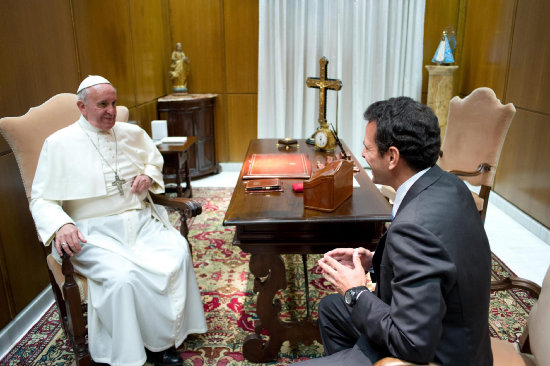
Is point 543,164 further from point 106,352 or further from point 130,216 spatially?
point 106,352

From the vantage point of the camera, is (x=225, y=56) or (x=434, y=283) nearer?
(x=434, y=283)

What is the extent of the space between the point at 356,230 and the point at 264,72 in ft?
13.7

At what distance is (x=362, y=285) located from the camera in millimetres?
1428

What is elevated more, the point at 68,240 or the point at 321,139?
the point at 321,139

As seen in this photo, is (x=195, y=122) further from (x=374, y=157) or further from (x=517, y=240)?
(x=374, y=157)

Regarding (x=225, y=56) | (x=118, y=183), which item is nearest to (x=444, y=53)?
(x=225, y=56)

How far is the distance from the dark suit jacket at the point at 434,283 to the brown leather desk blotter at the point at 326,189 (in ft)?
2.31

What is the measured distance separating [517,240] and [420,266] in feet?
10.6

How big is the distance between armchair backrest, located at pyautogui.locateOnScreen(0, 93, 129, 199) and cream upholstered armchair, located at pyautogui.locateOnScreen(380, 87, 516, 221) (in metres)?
2.39

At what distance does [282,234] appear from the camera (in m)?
2.07

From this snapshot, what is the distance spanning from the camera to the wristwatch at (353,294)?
1359mm

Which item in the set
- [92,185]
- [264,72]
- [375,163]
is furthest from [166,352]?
[264,72]

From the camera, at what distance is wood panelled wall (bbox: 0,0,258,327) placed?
2523 millimetres

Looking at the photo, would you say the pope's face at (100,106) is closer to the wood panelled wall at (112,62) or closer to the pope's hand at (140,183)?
the pope's hand at (140,183)
